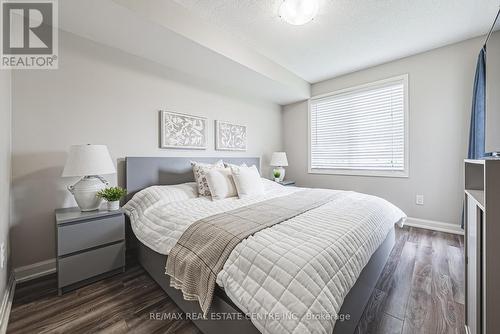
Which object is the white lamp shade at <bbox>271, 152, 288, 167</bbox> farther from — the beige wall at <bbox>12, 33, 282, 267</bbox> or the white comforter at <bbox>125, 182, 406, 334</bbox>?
the white comforter at <bbox>125, 182, 406, 334</bbox>

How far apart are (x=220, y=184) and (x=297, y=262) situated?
148 centimetres

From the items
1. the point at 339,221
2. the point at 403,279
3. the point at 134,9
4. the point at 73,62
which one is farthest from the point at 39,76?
the point at 403,279

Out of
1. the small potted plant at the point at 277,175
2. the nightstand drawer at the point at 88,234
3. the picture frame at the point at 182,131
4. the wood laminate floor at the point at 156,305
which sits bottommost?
the wood laminate floor at the point at 156,305

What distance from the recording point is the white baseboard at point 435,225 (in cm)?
270

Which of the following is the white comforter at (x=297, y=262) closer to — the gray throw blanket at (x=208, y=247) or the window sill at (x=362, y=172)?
the gray throw blanket at (x=208, y=247)

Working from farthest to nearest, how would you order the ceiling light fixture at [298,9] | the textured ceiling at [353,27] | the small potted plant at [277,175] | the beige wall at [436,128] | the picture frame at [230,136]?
the small potted plant at [277,175]
the picture frame at [230,136]
the beige wall at [436,128]
the textured ceiling at [353,27]
the ceiling light fixture at [298,9]

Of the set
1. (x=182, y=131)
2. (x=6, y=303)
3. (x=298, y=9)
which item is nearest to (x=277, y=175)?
(x=182, y=131)

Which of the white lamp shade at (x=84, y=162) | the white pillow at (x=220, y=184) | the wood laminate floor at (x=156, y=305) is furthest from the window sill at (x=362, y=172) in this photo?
the white lamp shade at (x=84, y=162)

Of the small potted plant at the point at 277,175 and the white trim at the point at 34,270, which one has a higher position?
the small potted plant at the point at 277,175

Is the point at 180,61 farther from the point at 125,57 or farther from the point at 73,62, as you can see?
the point at 73,62

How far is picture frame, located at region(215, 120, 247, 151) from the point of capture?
321cm

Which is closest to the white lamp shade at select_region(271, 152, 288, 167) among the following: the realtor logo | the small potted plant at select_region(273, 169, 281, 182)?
the small potted plant at select_region(273, 169, 281, 182)

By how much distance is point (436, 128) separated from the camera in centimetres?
280

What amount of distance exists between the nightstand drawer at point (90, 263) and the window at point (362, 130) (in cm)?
336
